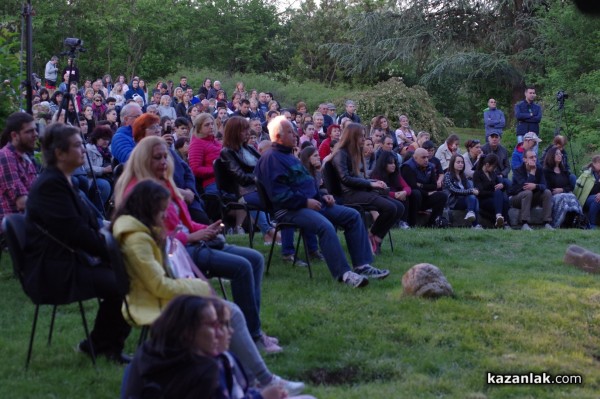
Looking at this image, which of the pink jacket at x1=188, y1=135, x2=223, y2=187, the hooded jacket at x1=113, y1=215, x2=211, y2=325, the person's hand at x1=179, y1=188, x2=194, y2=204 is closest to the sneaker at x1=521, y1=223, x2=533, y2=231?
the pink jacket at x1=188, y1=135, x2=223, y2=187

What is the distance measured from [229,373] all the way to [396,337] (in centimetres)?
293

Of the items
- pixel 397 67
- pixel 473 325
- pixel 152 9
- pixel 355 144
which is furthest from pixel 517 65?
pixel 473 325

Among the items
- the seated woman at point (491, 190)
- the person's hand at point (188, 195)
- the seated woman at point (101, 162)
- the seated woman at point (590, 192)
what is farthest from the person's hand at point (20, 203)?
the seated woman at point (590, 192)

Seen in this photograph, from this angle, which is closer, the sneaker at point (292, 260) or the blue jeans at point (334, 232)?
the blue jeans at point (334, 232)

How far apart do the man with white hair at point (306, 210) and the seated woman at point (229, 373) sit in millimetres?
3986

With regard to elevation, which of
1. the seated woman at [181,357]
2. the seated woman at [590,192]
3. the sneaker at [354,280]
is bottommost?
the seated woman at [590,192]

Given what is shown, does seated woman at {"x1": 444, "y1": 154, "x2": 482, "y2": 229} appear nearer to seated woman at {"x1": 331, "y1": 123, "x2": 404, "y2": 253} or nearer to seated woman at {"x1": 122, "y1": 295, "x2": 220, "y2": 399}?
seated woman at {"x1": 331, "y1": 123, "x2": 404, "y2": 253}

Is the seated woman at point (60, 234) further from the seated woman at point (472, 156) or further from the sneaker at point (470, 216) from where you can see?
the seated woman at point (472, 156)

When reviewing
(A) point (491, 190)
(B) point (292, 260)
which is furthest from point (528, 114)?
(B) point (292, 260)

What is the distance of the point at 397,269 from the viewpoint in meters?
9.27

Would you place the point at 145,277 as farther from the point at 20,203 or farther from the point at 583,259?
the point at 583,259

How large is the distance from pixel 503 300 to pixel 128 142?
4149mm

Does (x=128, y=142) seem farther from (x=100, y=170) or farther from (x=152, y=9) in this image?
(x=152, y=9)

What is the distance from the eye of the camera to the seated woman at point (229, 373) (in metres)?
3.99
